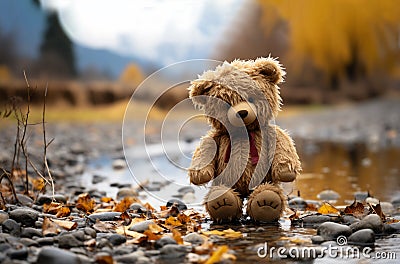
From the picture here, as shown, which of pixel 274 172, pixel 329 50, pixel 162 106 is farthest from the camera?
pixel 329 50

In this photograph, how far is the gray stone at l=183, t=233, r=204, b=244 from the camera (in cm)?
227

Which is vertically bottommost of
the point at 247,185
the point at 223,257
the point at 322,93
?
the point at 223,257

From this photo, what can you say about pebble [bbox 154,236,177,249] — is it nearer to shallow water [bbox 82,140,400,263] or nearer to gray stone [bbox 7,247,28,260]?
shallow water [bbox 82,140,400,263]

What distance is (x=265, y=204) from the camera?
2.65 meters

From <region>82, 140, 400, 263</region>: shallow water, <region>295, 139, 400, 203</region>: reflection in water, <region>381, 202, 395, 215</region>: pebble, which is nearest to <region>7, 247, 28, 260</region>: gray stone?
<region>82, 140, 400, 263</region>: shallow water

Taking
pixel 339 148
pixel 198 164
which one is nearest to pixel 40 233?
pixel 198 164

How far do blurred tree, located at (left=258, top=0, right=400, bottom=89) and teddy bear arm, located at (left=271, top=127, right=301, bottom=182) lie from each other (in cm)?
1449

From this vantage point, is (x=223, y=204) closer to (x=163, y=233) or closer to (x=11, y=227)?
(x=163, y=233)

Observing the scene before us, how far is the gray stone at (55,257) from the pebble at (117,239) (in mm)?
321

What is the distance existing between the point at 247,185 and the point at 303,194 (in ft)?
4.35

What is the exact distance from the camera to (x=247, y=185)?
A: 279cm

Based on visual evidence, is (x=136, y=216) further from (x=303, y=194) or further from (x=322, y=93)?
(x=322, y=93)

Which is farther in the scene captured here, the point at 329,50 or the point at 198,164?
the point at 329,50

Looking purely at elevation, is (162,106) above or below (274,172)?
above
